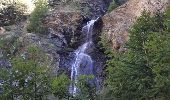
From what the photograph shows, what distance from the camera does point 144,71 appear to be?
32.3m

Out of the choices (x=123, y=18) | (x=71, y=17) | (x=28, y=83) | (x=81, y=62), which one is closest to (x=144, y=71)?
(x=28, y=83)

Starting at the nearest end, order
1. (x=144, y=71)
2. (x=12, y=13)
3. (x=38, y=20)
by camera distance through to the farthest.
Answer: (x=144, y=71) < (x=38, y=20) < (x=12, y=13)

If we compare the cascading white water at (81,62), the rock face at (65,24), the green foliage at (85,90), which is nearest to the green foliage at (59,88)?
the green foliage at (85,90)

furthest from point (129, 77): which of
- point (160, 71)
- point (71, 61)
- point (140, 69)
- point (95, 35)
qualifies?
point (95, 35)

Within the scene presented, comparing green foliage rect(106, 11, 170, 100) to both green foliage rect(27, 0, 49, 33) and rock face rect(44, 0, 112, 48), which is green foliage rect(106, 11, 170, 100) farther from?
green foliage rect(27, 0, 49, 33)

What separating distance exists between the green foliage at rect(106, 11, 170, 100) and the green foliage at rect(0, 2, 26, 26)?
27.9 metres

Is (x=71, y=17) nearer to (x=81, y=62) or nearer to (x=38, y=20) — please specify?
(x=38, y=20)

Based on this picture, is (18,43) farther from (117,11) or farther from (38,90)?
(38,90)

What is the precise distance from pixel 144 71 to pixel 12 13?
32802 mm

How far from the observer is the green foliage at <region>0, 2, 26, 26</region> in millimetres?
58931

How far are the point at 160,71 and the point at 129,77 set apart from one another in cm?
326

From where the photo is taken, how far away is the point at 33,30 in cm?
5403

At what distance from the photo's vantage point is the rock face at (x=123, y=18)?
164 ft

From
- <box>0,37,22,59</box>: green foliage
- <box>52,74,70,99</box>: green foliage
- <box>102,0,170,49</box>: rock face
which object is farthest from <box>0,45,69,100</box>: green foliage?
<box>102,0,170,49</box>: rock face
